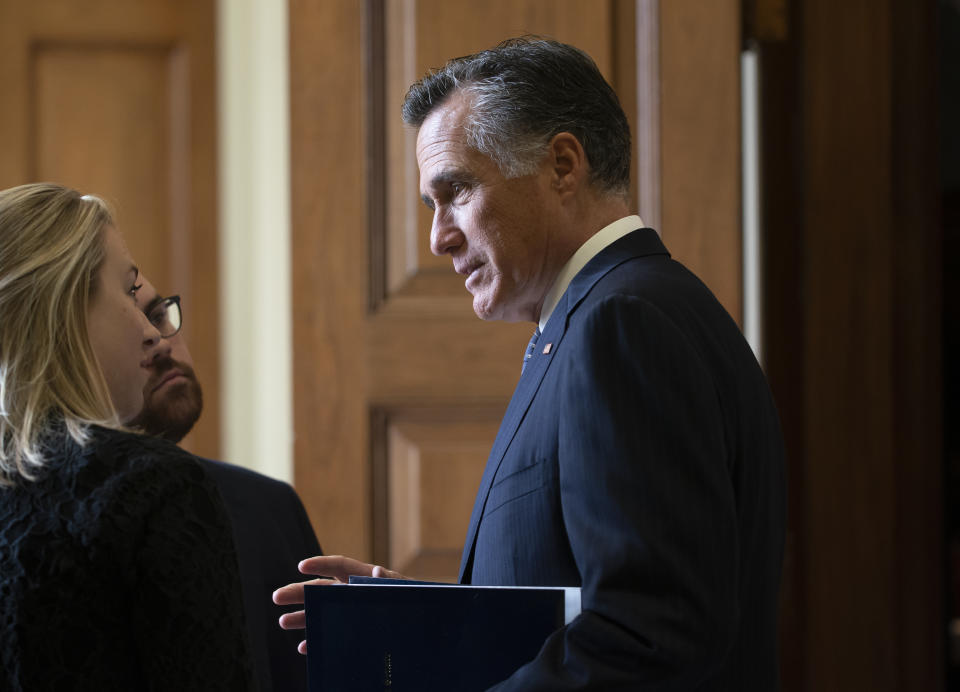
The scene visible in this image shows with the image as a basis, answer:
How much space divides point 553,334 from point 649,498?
25 centimetres

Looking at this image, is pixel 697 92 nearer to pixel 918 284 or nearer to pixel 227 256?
pixel 918 284

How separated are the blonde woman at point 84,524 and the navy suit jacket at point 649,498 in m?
0.26

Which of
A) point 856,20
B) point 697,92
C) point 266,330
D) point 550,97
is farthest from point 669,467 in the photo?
point 856,20

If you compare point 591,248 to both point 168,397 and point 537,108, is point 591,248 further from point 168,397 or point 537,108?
point 168,397

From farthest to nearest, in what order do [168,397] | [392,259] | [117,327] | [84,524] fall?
1. [392,259]
2. [168,397]
3. [117,327]
4. [84,524]

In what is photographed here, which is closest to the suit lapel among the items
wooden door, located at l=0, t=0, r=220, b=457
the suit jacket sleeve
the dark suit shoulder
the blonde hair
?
the suit jacket sleeve

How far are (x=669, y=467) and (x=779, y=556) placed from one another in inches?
9.1

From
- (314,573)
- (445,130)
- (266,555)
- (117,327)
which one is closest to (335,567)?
(314,573)

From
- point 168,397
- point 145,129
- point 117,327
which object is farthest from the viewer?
point 145,129

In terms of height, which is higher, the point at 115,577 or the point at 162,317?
the point at 162,317

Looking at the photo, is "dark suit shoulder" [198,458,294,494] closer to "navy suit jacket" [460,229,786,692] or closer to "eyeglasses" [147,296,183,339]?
"eyeglasses" [147,296,183,339]

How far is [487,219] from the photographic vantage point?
1141mm

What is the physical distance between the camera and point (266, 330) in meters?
2.05

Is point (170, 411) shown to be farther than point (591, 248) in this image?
Yes
